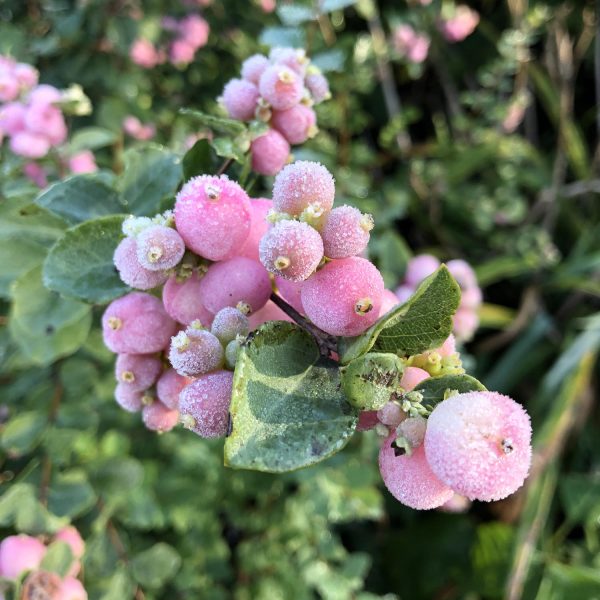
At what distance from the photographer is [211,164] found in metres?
0.59

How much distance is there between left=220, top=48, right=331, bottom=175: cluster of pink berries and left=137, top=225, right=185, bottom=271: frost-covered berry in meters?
0.17

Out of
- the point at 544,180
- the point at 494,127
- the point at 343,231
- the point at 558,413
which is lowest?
the point at 558,413

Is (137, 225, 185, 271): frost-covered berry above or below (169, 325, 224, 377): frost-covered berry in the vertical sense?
above

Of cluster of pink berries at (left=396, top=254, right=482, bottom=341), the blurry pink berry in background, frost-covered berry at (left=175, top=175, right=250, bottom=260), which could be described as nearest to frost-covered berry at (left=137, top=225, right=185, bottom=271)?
frost-covered berry at (left=175, top=175, right=250, bottom=260)

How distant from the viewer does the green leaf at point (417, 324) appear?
0.39 metres

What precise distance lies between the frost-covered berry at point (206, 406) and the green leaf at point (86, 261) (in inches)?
7.4

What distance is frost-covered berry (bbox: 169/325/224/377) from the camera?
405 millimetres

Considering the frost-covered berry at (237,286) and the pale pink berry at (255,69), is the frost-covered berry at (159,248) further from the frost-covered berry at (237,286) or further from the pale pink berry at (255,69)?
the pale pink berry at (255,69)

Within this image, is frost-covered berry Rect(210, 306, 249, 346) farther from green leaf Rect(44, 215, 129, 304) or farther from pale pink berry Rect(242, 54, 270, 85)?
pale pink berry Rect(242, 54, 270, 85)

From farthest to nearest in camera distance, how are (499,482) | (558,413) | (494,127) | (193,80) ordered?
(494,127) < (193,80) < (558,413) < (499,482)

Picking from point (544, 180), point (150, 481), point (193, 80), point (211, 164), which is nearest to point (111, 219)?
point (211, 164)

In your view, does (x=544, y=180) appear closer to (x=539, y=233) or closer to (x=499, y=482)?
(x=539, y=233)

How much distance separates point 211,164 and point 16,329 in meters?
0.38

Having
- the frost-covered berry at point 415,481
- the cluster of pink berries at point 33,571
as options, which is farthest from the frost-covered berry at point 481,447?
the cluster of pink berries at point 33,571
